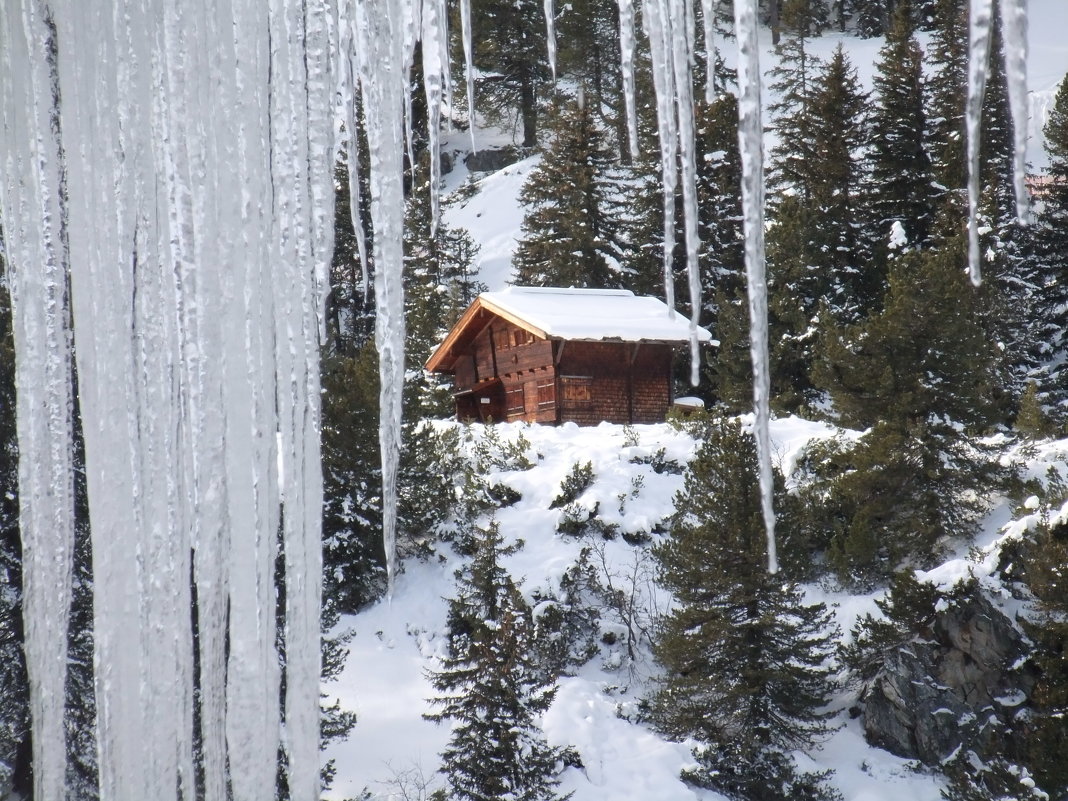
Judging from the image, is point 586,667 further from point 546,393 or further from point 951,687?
point 546,393

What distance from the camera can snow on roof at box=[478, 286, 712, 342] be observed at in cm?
2548

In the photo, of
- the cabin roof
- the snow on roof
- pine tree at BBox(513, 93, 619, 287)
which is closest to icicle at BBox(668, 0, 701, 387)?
the cabin roof

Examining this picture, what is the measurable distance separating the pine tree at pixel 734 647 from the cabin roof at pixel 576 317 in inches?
364

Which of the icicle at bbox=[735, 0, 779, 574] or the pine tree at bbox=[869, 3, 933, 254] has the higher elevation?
the pine tree at bbox=[869, 3, 933, 254]

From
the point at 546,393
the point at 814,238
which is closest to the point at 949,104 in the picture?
the point at 814,238

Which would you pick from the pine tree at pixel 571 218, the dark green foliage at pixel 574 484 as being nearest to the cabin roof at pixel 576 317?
the dark green foliage at pixel 574 484

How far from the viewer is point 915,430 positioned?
17.7 meters

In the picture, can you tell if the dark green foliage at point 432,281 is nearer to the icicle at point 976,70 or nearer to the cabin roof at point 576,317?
the cabin roof at point 576,317

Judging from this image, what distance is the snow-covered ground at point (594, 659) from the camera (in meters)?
13.7

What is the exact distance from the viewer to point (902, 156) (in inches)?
1366

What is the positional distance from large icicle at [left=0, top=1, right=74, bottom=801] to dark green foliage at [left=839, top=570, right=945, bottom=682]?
41.6 feet

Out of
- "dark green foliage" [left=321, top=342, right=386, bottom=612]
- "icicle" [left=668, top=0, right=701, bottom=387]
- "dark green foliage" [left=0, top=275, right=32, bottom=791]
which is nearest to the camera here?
"icicle" [left=668, top=0, right=701, bottom=387]

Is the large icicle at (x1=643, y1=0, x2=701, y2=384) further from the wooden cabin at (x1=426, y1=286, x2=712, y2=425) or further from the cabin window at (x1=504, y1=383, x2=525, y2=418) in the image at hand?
the cabin window at (x1=504, y1=383, x2=525, y2=418)

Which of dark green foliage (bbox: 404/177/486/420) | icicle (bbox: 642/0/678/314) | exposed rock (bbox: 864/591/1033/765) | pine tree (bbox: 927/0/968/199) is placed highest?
pine tree (bbox: 927/0/968/199)
